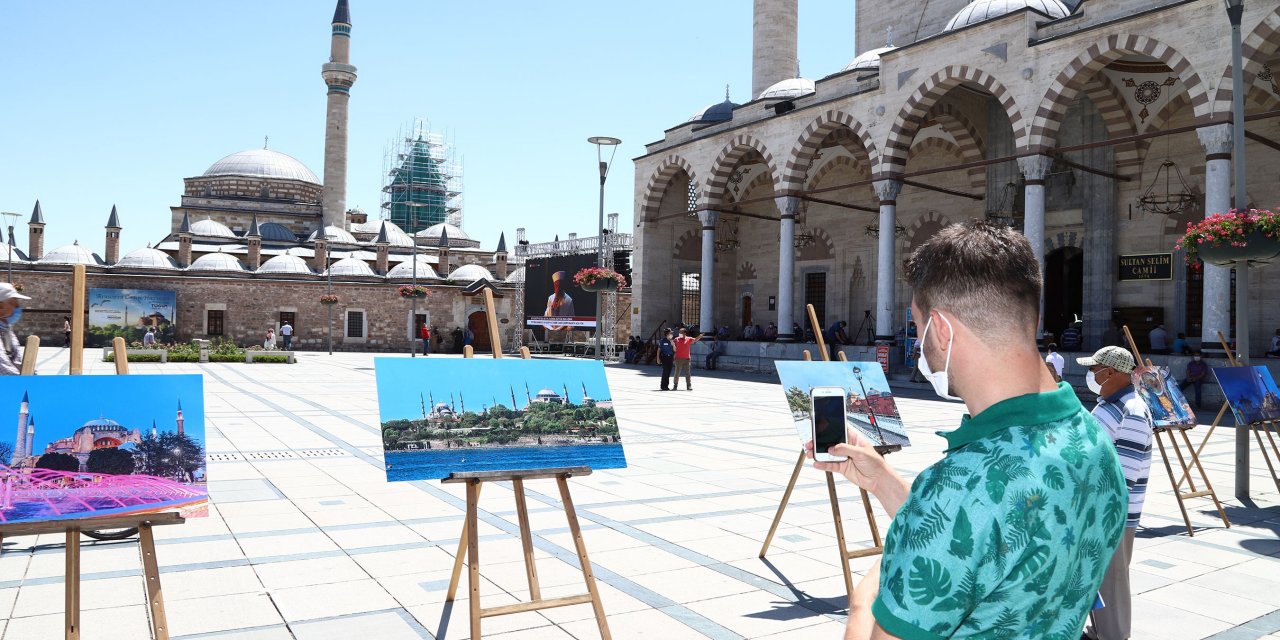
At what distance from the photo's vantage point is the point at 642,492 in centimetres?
670

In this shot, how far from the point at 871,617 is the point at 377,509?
5.05 meters

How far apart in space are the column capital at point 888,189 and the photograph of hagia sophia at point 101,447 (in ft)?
61.8

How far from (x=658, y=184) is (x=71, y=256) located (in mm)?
28165

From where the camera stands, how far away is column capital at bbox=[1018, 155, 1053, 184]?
1695 cm

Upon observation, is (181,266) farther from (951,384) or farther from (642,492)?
(951,384)

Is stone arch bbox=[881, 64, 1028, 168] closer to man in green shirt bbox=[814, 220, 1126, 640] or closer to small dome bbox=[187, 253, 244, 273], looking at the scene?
man in green shirt bbox=[814, 220, 1126, 640]

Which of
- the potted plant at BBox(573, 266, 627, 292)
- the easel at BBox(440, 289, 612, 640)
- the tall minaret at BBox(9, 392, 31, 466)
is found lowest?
the easel at BBox(440, 289, 612, 640)

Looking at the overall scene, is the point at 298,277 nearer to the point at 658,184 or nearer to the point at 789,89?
the point at 658,184

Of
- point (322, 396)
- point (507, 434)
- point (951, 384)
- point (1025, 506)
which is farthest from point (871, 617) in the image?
point (322, 396)

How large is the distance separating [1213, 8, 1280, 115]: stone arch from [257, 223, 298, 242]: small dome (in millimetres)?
41913

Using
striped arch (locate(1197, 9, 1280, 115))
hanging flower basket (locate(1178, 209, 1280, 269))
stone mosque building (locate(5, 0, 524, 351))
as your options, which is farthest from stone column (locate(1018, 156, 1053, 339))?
stone mosque building (locate(5, 0, 524, 351))

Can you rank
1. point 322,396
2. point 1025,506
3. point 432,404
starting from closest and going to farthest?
1. point 1025,506
2. point 432,404
3. point 322,396

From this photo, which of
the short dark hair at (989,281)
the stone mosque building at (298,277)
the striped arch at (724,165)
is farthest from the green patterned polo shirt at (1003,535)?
the stone mosque building at (298,277)

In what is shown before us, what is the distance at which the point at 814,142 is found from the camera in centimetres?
2233
